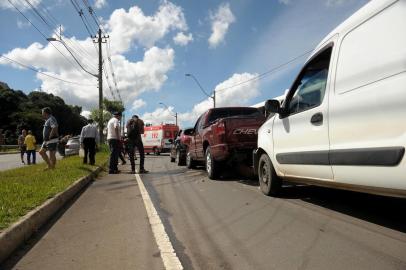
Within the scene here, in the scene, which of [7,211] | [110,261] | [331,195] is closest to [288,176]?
[331,195]

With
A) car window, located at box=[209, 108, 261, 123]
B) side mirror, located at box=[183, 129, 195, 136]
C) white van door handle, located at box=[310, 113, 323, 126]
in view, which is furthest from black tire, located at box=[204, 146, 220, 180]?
white van door handle, located at box=[310, 113, 323, 126]

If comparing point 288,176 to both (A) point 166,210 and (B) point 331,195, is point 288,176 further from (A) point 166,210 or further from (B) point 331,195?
(A) point 166,210

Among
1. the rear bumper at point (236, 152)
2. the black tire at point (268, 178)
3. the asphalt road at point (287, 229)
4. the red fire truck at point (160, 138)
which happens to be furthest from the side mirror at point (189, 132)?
the red fire truck at point (160, 138)

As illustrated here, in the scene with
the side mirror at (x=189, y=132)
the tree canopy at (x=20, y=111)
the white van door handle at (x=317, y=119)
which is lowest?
the white van door handle at (x=317, y=119)

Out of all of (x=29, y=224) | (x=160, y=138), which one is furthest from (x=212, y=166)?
(x=160, y=138)

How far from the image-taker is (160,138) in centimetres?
3366

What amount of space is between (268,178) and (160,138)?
89.0 feet

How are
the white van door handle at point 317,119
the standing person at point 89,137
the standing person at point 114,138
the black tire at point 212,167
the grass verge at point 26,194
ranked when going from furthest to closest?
the standing person at point 89,137 < the standing person at point 114,138 < the black tire at point 212,167 < the grass verge at point 26,194 < the white van door handle at point 317,119

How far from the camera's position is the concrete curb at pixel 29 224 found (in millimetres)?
4073

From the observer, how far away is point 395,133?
11.9 ft

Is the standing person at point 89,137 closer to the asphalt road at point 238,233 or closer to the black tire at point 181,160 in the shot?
the black tire at point 181,160

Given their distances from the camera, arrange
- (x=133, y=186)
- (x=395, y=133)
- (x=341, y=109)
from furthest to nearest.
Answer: (x=133, y=186) < (x=341, y=109) < (x=395, y=133)

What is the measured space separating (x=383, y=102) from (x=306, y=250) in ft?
4.83

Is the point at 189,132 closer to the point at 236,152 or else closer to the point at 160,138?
the point at 236,152
